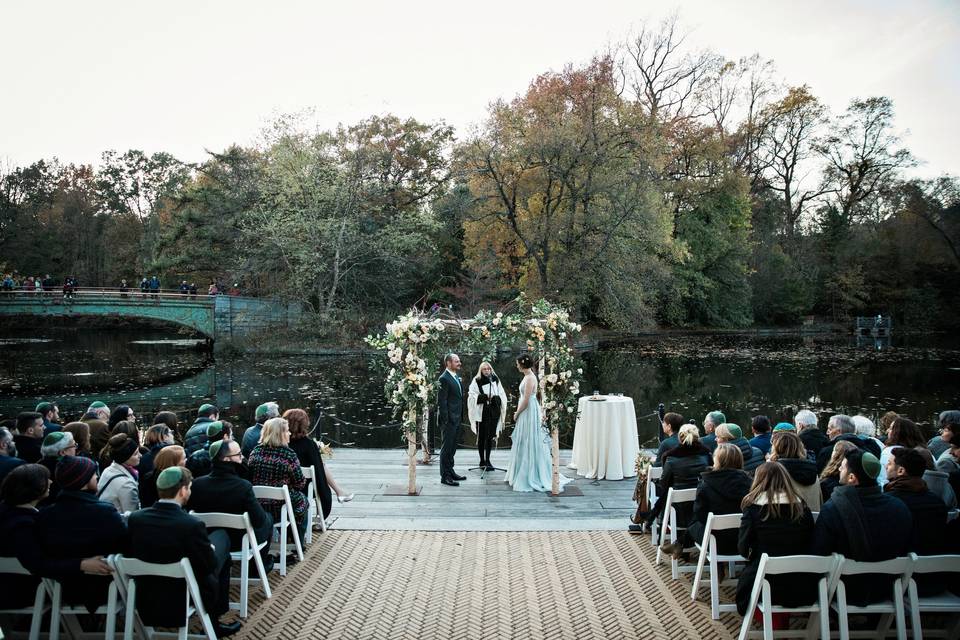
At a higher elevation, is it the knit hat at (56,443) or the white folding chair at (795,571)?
the knit hat at (56,443)

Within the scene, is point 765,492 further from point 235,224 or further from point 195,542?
point 235,224

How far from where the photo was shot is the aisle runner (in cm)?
463

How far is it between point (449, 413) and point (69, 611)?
16.7 ft

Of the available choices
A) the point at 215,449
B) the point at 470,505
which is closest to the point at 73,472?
the point at 215,449

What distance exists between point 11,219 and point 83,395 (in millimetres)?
34655

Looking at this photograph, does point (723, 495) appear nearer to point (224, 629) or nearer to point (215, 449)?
point (224, 629)

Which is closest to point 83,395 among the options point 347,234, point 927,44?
point 347,234

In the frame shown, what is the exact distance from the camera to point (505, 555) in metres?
6.10

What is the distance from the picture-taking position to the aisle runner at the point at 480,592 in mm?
4629

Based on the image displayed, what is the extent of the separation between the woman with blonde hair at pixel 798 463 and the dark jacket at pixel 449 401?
4.50 m

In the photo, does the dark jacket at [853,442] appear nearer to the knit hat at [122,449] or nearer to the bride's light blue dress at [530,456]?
the bride's light blue dress at [530,456]

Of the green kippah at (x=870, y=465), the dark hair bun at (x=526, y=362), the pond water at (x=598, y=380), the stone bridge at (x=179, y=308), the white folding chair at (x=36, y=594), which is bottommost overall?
the pond water at (x=598, y=380)

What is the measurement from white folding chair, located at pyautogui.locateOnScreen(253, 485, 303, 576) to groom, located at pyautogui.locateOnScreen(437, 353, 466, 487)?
10.3 ft

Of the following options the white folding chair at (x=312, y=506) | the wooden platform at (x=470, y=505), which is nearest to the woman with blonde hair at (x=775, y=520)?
the wooden platform at (x=470, y=505)
